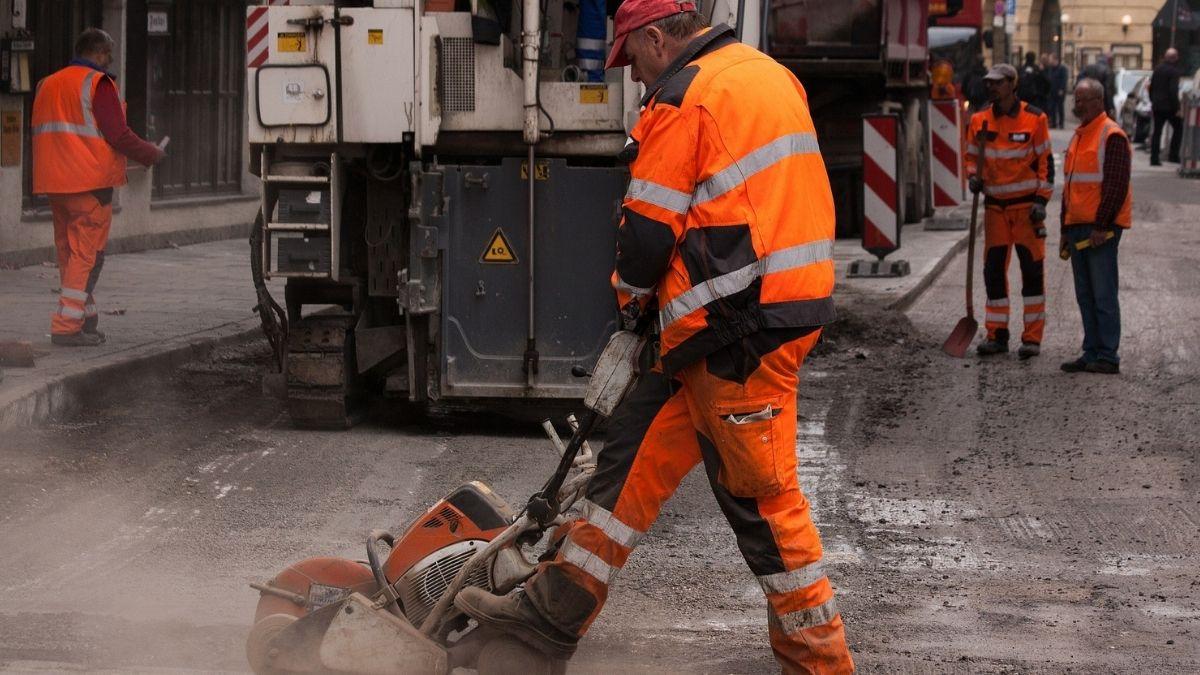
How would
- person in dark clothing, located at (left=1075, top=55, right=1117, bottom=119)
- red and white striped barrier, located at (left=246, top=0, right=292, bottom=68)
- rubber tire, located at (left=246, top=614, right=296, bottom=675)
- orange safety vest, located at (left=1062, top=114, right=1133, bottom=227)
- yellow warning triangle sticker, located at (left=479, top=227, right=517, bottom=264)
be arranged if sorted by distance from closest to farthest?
rubber tire, located at (left=246, top=614, right=296, bottom=675)
red and white striped barrier, located at (left=246, top=0, right=292, bottom=68)
yellow warning triangle sticker, located at (left=479, top=227, right=517, bottom=264)
orange safety vest, located at (left=1062, top=114, right=1133, bottom=227)
person in dark clothing, located at (left=1075, top=55, right=1117, bottom=119)

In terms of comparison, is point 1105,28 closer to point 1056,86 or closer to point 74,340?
point 1056,86

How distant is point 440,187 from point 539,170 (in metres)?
0.46

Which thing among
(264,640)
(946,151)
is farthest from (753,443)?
(946,151)

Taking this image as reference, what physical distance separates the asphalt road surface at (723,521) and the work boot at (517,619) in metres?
0.40

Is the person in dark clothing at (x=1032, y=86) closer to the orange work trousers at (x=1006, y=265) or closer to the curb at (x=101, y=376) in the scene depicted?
the orange work trousers at (x=1006, y=265)

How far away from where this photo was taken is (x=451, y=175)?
25.9 feet

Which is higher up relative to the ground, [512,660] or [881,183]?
[881,183]

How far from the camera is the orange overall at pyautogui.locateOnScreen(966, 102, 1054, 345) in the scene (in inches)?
425

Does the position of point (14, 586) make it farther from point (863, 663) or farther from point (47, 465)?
point (863, 663)

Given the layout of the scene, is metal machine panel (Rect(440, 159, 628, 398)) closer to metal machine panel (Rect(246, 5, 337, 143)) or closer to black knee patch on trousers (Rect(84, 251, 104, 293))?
metal machine panel (Rect(246, 5, 337, 143))

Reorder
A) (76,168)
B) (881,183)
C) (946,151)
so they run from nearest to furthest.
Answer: (76,168) → (881,183) → (946,151)

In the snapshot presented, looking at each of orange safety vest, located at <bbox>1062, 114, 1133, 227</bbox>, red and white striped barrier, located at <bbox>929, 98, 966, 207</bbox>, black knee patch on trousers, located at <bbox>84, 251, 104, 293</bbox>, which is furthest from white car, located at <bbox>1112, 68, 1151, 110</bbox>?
black knee patch on trousers, located at <bbox>84, 251, 104, 293</bbox>

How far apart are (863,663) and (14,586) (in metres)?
2.67

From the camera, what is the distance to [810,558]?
4.35m
